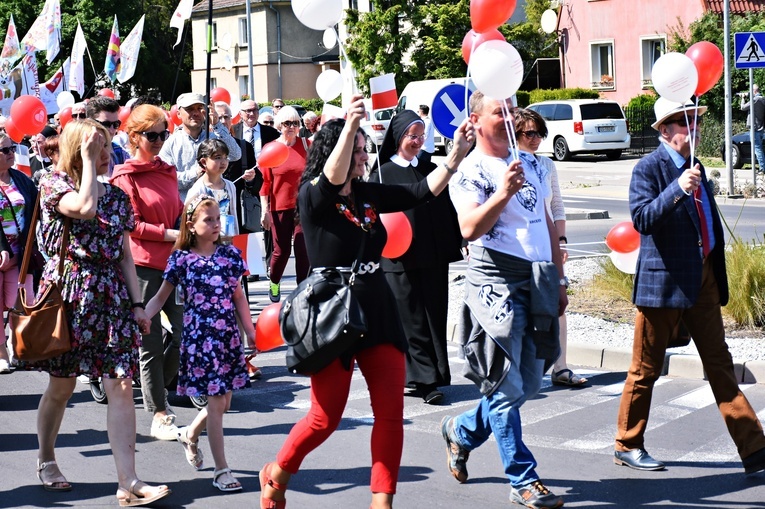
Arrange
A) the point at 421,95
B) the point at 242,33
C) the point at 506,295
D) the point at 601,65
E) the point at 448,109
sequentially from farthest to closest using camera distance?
the point at 242,33, the point at 601,65, the point at 421,95, the point at 448,109, the point at 506,295

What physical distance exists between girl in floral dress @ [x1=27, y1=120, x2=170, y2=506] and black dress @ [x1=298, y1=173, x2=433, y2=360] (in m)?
1.09

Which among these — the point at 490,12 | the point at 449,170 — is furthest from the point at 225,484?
the point at 490,12

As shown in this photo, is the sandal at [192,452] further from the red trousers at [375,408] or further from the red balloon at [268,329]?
the red trousers at [375,408]

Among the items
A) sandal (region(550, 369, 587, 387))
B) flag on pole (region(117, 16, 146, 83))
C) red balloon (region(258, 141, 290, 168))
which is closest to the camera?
sandal (region(550, 369, 587, 387))

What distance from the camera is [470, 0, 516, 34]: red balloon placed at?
615cm

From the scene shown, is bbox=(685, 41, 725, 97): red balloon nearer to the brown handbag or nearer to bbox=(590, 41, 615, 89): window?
the brown handbag

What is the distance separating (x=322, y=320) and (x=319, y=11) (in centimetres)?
171

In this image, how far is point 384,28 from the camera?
1688 inches

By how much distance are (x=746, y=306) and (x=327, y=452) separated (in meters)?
4.39

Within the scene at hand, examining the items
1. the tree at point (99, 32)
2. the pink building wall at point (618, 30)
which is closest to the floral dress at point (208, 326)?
the pink building wall at point (618, 30)

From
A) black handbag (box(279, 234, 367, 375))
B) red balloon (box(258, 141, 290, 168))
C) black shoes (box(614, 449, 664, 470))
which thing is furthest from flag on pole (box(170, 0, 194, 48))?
black handbag (box(279, 234, 367, 375))

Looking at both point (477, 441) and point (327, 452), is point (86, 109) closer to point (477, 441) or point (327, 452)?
point (327, 452)

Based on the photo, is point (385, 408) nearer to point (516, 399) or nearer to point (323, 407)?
point (323, 407)

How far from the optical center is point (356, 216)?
5129 mm
